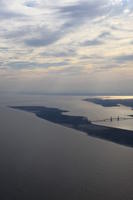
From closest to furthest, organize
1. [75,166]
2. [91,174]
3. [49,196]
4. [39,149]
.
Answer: [49,196], [91,174], [75,166], [39,149]

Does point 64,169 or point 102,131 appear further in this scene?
point 102,131

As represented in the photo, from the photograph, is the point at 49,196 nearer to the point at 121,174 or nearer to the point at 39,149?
the point at 121,174

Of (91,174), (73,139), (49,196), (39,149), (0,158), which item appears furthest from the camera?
(73,139)

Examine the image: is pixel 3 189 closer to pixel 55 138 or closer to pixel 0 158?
pixel 0 158

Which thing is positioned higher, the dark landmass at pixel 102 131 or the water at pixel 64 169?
the dark landmass at pixel 102 131

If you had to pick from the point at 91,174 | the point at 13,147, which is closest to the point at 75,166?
the point at 91,174

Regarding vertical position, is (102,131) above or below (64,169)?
above

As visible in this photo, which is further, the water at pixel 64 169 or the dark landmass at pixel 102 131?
the dark landmass at pixel 102 131

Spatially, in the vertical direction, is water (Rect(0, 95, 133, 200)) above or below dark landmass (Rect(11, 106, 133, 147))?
below

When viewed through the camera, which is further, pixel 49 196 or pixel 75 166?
pixel 75 166

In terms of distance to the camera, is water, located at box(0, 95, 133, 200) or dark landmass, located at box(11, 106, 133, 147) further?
dark landmass, located at box(11, 106, 133, 147)

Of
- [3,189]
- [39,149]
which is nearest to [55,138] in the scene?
[39,149]
